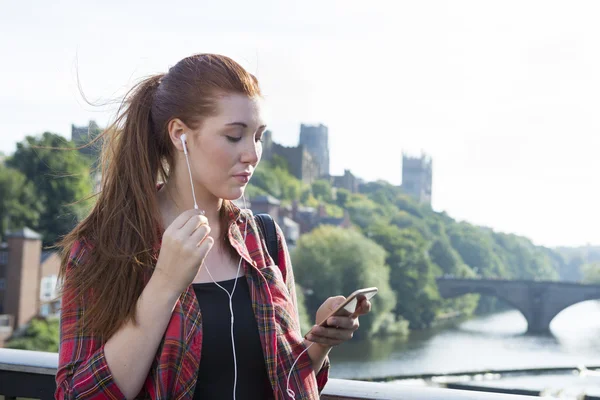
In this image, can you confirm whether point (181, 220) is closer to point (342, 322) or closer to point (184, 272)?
point (184, 272)

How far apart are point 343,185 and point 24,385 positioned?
5256 cm

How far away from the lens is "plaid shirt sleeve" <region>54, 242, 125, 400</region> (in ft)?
3.47

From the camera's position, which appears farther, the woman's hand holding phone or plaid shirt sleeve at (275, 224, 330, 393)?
plaid shirt sleeve at (275, 224, 330, 393)

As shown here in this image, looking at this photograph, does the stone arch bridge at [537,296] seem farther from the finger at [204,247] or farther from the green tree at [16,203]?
the finger at [204,247]

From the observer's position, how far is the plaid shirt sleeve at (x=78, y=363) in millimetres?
1058

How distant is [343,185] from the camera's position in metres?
54.0

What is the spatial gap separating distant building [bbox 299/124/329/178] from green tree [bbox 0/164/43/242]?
107 feet

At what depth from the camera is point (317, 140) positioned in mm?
62750

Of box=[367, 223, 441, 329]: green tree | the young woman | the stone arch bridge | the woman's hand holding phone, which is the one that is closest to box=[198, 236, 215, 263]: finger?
the young woman

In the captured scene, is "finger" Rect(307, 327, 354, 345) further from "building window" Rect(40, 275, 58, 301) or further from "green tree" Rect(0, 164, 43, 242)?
"green tree" Rect(0, 164, 43, 242)

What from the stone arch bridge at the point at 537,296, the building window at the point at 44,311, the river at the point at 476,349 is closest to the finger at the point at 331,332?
the river at the point at 476,349

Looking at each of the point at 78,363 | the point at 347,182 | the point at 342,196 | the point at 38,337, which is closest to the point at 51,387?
the point at 78,363

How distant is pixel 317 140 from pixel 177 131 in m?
61.7

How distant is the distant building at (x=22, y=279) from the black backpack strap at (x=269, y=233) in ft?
79.6
